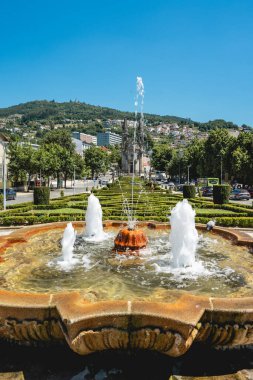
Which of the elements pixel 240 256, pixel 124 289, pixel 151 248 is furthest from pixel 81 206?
pixel 124 289

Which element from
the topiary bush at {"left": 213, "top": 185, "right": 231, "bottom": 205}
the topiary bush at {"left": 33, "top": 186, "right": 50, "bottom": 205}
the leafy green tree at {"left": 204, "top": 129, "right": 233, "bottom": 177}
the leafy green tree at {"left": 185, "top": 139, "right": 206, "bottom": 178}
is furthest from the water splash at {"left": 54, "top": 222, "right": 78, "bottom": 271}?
the leafy green tree at {"left": 185, "top": 139, "right": 206, "bottom": 178}

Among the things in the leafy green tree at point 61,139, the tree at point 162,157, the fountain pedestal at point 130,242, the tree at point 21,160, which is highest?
the leafy green tree at point 61,139

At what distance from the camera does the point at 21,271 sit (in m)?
7.89

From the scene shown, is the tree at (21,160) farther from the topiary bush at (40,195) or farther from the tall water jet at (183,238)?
the tall water jet at (183,238)

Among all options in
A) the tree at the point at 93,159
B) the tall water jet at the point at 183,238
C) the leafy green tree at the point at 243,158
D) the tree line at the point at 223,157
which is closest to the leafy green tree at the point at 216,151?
the tree line at the point at 223,157

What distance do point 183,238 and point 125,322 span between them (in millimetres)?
4165

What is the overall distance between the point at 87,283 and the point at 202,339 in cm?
292

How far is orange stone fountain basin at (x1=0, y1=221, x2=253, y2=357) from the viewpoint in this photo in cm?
458

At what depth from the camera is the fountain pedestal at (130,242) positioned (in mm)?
9406

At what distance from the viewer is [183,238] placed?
28.0 ft

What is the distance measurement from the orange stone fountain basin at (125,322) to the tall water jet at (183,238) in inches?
122

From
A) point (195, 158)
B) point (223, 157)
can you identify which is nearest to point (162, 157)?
point (195, 158)

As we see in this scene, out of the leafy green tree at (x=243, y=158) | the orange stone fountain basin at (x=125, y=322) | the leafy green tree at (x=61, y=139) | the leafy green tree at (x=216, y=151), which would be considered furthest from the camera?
the leafy green tree at (x=61, y=139)

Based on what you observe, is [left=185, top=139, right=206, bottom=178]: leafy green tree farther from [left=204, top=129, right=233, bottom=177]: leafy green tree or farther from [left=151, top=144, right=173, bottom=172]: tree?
[left=151, top=144, right=173, bottom=172]: tree
